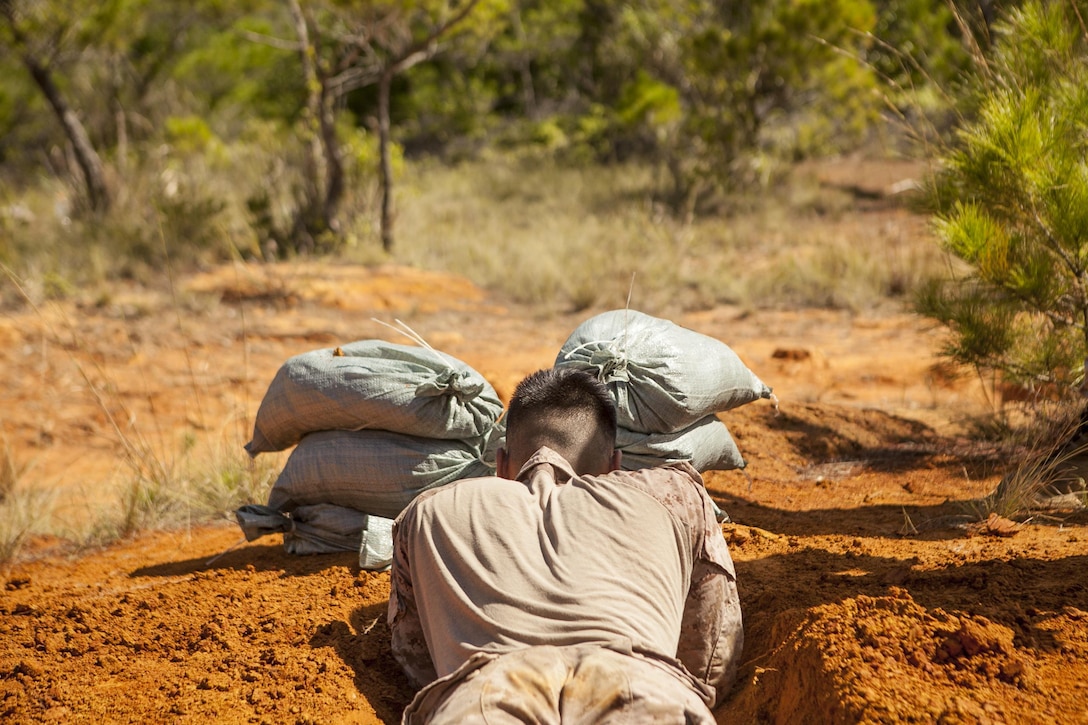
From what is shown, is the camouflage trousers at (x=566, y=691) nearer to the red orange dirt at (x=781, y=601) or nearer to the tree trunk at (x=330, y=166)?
the red orange dirt at (x=781, y=601)

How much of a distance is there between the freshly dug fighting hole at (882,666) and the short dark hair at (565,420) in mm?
673

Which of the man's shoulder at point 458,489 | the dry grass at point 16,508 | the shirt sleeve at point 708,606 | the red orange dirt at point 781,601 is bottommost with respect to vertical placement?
the dry grass at point 16,508

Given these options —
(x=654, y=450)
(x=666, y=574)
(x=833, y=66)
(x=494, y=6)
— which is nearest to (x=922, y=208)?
(x=654, y=450)

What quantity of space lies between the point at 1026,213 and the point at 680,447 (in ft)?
5.33

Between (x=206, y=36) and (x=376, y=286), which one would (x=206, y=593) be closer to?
(x=376, y=286)

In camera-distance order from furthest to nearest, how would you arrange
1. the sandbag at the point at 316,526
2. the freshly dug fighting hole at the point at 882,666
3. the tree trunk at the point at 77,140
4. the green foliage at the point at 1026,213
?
the tree trunk at the point at 77,140
the green foliage at the point at 1026,213
the sandbag at the point at 316,526
the freshly dug fighting hole at the point at 882,666

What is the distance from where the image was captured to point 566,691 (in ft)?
5.88

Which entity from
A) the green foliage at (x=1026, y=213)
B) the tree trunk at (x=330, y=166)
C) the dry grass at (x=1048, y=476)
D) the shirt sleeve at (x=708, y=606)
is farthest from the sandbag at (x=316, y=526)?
the tree trunk at (x=330, y=166)

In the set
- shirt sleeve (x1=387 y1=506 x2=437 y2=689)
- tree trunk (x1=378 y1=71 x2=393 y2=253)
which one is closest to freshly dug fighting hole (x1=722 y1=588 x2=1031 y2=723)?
shirt sleeve (x1=387 y1=506 x2=437 y2=689)

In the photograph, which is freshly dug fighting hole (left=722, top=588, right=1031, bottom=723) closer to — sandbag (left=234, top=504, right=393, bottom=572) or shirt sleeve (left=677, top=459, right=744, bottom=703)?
shirt sleeve (left=677, top=459, right=744, bottom=703)

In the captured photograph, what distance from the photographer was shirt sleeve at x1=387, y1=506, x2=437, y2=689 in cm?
230

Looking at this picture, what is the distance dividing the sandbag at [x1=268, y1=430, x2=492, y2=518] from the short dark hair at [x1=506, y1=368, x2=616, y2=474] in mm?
738

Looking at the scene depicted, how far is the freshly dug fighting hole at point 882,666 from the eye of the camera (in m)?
2.08

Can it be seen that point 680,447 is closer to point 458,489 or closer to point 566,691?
point 458,489
